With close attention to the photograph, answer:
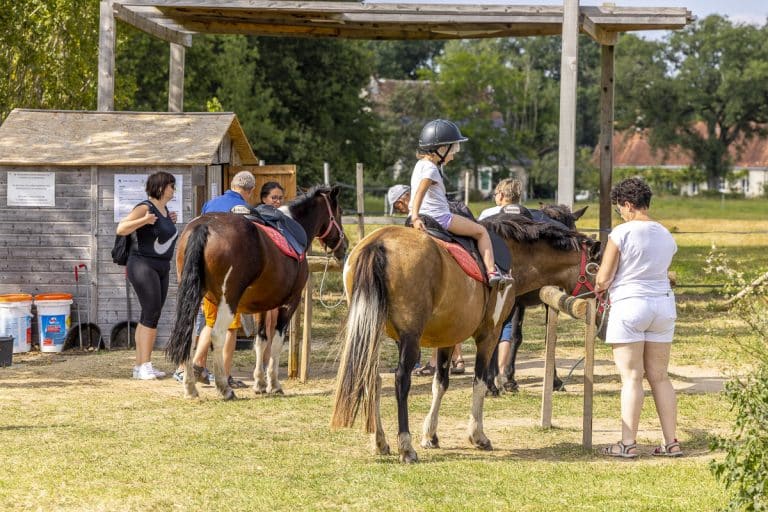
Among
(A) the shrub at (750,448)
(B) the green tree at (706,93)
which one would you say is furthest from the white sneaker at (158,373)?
(B) the green tree at (706,93)

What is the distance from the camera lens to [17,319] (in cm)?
1259

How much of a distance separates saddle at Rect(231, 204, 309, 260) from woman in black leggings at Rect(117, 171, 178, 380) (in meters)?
1.00

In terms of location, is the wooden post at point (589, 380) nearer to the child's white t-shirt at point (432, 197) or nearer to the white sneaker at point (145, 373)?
the child's white t-shirt at point (432, 197)

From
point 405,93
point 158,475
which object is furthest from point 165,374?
point 405,93

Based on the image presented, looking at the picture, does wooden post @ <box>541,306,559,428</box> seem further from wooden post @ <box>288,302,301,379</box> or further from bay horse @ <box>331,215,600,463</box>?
wooden post @ <box>288,302,301,379</box>

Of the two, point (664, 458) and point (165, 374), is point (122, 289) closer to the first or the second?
point (165, 374)

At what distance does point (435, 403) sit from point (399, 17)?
6458 mm

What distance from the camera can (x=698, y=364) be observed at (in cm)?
1220

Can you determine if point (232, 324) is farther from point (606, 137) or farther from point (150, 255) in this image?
point (606, 137)

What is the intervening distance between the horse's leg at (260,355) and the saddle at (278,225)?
72 centimetres

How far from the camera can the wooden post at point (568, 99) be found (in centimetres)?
1247

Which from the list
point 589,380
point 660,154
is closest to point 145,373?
point 589,380

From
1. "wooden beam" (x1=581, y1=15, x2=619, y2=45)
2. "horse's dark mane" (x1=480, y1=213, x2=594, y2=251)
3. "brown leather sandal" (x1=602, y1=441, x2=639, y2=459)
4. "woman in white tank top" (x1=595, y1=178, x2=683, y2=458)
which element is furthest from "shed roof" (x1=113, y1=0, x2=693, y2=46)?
"brown leather sandal" (x1=602, y1=441, x2=639, y2=459)

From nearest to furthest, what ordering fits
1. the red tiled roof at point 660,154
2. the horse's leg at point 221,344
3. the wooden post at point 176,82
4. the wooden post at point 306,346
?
the horse's leg at point 221,344, the wooden post at point 306,346, the wooden post at point 176,82, the red tiled roof at point 660,154
